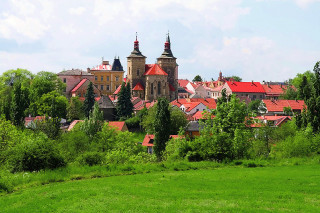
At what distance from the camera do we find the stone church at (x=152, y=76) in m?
96.6

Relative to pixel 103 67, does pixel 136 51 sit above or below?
above

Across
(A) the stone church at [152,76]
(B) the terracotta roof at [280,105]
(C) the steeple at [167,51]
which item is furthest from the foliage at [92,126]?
(C) the steeple at [167,51]

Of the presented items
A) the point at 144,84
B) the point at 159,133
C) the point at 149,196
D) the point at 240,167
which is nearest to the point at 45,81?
the point at 144,84

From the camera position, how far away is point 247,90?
126 meters

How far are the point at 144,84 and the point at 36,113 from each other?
25.4m

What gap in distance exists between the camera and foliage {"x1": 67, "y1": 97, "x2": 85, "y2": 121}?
8306 cm

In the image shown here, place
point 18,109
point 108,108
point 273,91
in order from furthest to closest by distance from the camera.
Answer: point 273,91 < point 108,108 < point 18,109

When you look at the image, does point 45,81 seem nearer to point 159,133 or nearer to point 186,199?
point 159,133

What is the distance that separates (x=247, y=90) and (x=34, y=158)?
10489 cm

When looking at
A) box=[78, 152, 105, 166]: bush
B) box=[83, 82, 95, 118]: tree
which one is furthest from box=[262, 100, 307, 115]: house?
box=[78, 152, 105, 166]: bush

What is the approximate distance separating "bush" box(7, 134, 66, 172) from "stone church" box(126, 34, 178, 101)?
230ft

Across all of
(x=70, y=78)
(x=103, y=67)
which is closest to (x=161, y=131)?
(x=70, y=78)

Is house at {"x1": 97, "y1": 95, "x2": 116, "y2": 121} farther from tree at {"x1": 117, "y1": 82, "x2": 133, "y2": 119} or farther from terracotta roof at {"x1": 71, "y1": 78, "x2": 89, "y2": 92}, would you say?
terracotta roof at {"x1": 71, "y1": 78, "x2": 89, "y2": 92}

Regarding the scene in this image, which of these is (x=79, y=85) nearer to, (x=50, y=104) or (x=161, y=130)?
(x=50, y=104)
